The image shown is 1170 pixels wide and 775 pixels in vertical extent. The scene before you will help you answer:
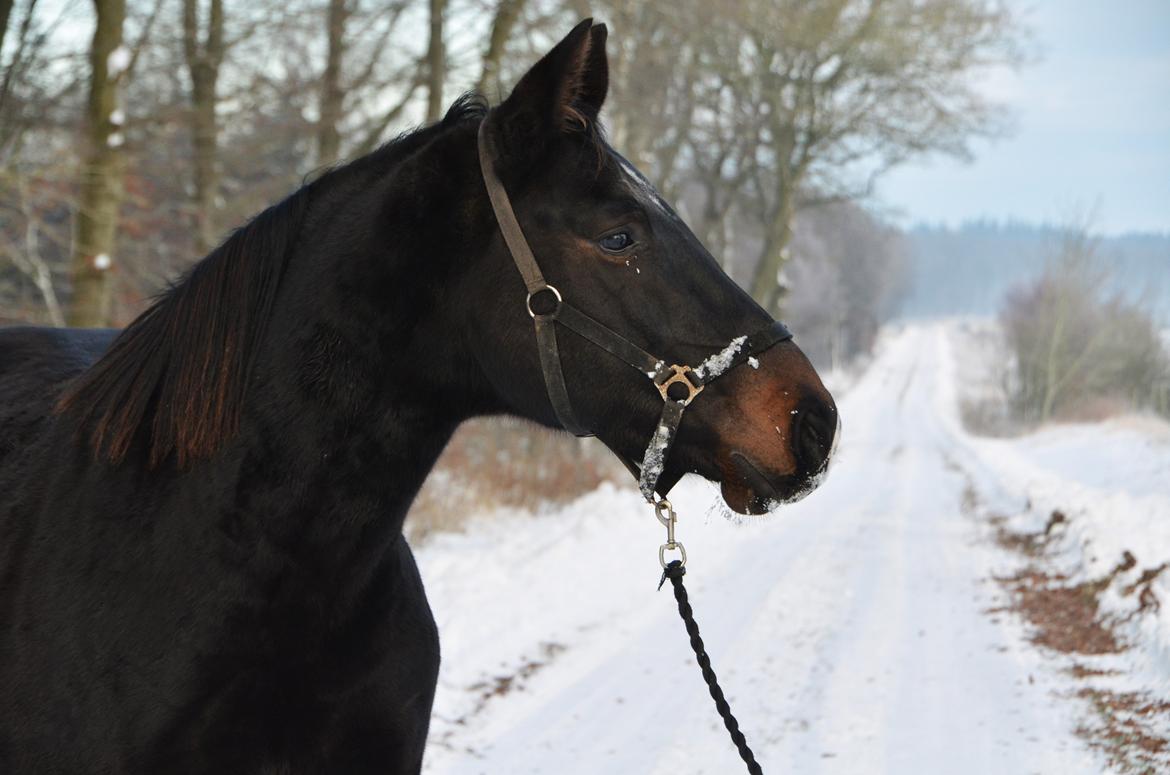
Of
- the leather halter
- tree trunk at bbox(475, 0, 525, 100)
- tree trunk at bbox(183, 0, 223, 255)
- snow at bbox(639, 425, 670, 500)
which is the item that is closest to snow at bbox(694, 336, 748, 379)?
the leather halter

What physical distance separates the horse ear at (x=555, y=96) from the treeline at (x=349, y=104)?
534 millimetres

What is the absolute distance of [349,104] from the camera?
13.0m

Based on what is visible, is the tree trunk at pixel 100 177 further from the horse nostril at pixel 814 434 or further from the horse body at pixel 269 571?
the horse nostril at pixel 814 434

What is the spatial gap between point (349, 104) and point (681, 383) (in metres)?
12.2

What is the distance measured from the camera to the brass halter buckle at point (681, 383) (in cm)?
194

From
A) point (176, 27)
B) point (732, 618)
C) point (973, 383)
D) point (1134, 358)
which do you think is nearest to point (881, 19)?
point (176, 27)

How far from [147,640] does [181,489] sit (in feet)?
1.07

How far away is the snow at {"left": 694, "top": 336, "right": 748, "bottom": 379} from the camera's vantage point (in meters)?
1.92

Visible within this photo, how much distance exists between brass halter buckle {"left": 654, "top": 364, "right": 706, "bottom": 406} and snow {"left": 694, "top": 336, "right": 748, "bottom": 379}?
23mm

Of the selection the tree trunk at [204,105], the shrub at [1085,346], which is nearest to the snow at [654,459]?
the tree trunk at [204,105]

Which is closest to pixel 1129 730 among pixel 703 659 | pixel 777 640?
pixel 777 640

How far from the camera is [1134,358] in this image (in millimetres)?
36938

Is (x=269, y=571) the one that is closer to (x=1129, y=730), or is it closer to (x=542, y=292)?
(x=542, y=292)

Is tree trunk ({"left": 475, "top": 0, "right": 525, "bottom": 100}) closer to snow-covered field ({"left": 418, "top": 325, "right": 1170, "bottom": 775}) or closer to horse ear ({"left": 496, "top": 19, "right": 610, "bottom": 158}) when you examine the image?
snow-covered field ({"left": 418, "top": 325, "right": 1170, "bottom": 775})
